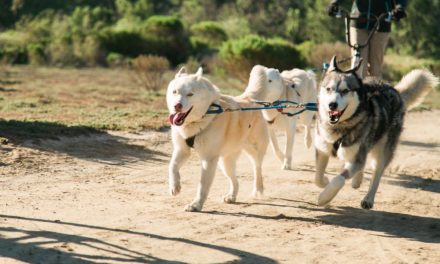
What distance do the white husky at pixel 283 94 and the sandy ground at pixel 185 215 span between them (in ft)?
1.11

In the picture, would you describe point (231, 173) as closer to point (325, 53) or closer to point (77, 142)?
point (77, 142)

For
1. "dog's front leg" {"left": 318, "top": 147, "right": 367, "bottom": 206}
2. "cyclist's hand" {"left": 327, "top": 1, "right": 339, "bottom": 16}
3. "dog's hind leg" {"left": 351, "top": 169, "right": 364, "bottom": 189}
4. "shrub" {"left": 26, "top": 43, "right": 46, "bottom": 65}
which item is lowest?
"shrub" {"left": 26, "top": 43, "right": 46, "bottom": 65}

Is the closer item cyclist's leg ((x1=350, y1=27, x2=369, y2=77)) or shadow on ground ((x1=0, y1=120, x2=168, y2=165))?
cyclist's leg ((x1=350, y1=27, x2=369, y2=77))

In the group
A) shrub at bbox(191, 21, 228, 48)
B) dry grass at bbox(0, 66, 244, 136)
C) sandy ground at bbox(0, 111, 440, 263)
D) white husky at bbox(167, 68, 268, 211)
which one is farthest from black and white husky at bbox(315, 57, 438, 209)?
shrub at bbox(191, 21, 228, 48)

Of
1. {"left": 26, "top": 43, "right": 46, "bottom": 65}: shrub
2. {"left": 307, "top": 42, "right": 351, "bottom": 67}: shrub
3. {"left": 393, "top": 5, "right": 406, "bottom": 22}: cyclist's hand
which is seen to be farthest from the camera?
{"left": 26, "top": 43, "right": 46, "bottom": 65}: shrub

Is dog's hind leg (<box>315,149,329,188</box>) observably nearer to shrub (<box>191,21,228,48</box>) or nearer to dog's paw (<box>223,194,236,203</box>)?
dog's paw (<box>223,194,236,203</box>)

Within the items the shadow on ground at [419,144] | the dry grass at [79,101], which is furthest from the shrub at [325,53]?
the shadow on ground at [419,144]

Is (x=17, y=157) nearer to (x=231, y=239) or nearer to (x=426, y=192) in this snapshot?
(x=231, y=239)

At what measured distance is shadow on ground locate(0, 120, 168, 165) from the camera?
30.3 ft

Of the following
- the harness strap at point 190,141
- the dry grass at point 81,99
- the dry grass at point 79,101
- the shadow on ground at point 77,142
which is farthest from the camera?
the dry grass at point 81,99

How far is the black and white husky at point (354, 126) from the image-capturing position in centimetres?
628

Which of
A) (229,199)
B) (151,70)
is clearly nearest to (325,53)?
(151,70)

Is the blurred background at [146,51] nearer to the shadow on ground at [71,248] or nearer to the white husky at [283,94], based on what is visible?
the white husky at [283,94]

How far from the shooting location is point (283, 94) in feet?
29.4
